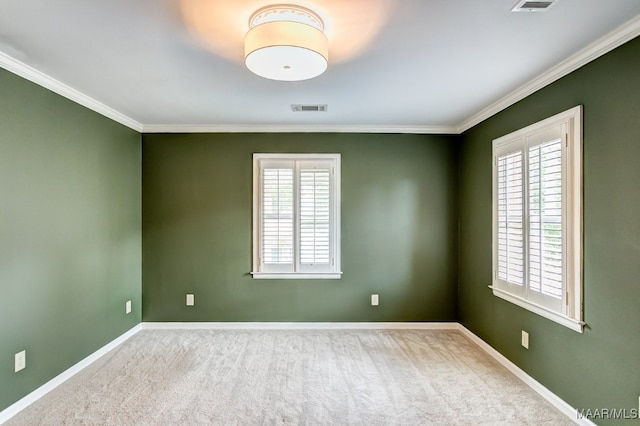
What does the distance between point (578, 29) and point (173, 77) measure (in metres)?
2.75

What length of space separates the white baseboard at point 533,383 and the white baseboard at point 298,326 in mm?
558

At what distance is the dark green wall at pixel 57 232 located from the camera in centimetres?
229

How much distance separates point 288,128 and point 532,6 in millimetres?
2766

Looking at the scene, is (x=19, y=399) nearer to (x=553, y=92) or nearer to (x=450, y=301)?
(x=450, y=301)

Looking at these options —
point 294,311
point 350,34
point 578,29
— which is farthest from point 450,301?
point 350,34

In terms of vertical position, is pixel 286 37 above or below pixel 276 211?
above

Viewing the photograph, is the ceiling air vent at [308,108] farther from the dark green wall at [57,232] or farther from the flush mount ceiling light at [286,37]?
the dark green wall at [57,232]

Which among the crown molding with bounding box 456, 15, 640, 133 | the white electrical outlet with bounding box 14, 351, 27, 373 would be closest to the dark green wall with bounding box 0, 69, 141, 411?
the white electrical outlet with bounding box 14, 351, 27, 373

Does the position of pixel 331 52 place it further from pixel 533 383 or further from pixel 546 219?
pixel 533 383

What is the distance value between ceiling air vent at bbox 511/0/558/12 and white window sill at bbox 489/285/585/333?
197 cm

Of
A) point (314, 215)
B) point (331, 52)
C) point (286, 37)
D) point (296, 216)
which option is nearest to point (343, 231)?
point (314, 215)

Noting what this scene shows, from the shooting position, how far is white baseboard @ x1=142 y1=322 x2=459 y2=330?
13.0 ft

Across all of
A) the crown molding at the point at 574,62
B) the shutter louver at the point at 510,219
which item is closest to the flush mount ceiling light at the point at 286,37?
the crown molding at the point at 574,62

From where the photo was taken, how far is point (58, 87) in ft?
8.70
